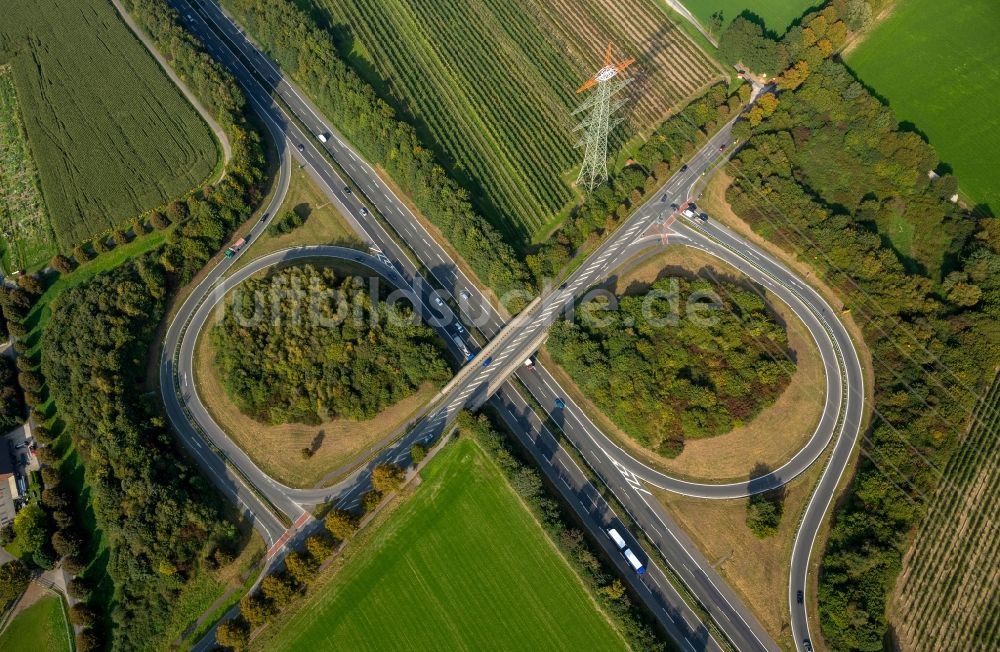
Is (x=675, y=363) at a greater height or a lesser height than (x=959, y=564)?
lesser

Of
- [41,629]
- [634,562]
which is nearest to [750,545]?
[634,562]

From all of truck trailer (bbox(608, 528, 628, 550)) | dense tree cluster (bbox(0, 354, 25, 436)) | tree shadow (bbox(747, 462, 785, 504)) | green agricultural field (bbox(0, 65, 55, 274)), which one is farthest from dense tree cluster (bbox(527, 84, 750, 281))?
green agricultural field (bbox(0, 65, 55, 274))

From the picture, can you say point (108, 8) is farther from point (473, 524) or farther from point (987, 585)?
point (987, 585)

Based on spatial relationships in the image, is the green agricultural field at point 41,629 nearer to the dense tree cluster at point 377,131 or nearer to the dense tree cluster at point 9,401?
the dense tree cluster at point 9,401

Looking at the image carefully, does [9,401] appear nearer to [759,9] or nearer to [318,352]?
[318,352]

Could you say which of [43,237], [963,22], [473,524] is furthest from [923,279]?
[43,237]

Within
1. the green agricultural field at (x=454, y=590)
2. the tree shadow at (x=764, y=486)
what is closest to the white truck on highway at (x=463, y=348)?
the green agricultural field at (x=454, y=590)
